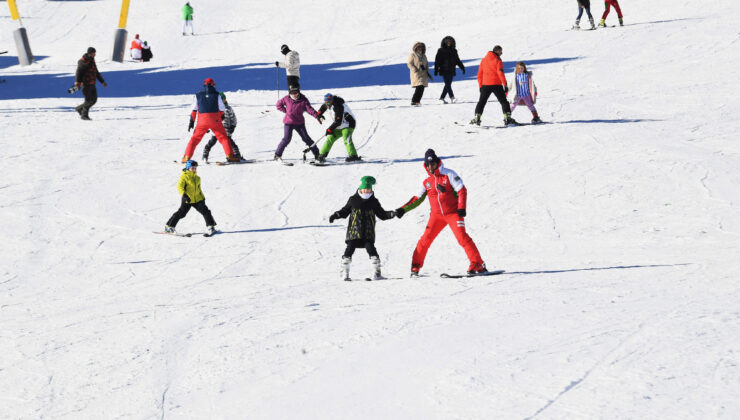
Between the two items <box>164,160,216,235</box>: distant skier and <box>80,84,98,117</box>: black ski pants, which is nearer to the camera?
<box>164,160,216,235</box>: distant skier

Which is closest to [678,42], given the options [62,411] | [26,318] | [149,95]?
[149,95]

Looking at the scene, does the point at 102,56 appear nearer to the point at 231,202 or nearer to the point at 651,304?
the point at 231,202

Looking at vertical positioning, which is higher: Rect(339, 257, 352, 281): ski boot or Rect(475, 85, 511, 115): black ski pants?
Rect(475, 85, 511, 115): black ski pants

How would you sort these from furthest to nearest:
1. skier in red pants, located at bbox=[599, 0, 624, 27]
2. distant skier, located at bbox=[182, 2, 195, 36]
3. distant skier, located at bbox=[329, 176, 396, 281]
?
distant skier, located at bbox=[182, 2, 195, 36] → skier in red pants, located at bbox=[599, 0, 624, 27] → distant skier, located at bbox=[329, 176, 396, 281]

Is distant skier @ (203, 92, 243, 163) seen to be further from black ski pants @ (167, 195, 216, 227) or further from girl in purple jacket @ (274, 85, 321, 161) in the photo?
black ski pants @ (167, 195, 216, 227)

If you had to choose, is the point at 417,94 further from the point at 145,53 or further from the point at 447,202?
the point at 145,53

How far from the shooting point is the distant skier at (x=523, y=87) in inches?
616

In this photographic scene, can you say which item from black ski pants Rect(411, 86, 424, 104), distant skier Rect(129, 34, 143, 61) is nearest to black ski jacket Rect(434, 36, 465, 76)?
black ski pants Rect(411, 86, 424, 104)

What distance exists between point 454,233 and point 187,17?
97.8ft

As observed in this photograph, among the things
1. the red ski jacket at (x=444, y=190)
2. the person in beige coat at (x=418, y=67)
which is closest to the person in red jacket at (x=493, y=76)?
the person in beige coat at (x=418, y=67)

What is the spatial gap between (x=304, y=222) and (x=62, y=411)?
6.28m

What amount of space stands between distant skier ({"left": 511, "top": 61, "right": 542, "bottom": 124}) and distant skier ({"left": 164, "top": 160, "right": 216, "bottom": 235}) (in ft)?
22.3

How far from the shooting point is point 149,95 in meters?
23.1

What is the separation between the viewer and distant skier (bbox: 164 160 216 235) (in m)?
11.0
